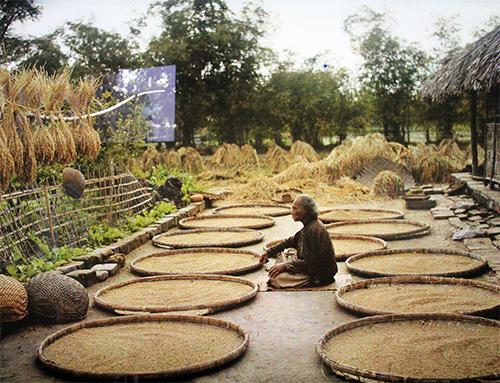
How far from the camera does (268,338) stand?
119 inches

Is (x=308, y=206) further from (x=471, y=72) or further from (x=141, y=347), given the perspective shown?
(x=471, y=72)

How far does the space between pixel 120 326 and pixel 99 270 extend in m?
1.30

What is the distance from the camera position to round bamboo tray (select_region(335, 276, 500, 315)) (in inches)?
128

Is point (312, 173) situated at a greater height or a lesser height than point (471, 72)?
lesser

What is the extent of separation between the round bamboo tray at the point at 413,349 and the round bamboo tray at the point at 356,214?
358cm

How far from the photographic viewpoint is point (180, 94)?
142 inches

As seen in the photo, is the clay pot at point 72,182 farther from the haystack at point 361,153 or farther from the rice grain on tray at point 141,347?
the haystack at point 361,153

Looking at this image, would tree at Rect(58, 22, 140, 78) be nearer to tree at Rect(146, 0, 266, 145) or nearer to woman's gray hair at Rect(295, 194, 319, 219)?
tree at Rect(146, 0, 266, 145)

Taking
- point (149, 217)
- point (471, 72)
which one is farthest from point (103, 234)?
point (471, 72)

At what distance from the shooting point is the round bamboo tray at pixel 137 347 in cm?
247

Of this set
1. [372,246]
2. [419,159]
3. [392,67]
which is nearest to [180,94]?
[372,246]

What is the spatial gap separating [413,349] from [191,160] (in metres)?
8.03

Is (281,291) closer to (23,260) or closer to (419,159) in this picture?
(23,260)

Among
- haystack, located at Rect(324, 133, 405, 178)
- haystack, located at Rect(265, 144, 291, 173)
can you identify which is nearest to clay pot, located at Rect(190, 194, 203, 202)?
haystack, located at Rect(324, 133, 405, 178)
